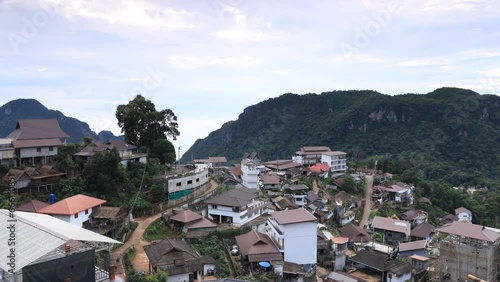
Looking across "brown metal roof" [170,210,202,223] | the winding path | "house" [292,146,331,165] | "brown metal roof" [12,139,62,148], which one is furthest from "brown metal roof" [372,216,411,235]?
"brown metal roof" [12,139,62,148]

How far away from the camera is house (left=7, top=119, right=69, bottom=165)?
83.1 ft

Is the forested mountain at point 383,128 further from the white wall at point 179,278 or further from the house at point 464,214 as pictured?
the white wall at point 179,278

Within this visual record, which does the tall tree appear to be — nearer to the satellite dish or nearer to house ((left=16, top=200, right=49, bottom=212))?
house ((left=16, top=200, right=49, bottom=212))

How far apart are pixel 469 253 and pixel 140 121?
98.7ft

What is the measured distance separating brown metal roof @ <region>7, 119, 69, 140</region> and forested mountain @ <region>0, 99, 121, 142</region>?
40682 millimetres

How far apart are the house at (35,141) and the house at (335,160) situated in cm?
3855

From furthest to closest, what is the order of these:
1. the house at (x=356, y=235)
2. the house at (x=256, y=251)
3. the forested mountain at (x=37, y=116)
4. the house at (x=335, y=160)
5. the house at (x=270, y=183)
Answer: the forested mountain at (x=37, y=116) → the house at (x=335, y=160) → the house at (x=270, y=183) → the house at (x=356, y=235) → the house at (x=256, y=251)

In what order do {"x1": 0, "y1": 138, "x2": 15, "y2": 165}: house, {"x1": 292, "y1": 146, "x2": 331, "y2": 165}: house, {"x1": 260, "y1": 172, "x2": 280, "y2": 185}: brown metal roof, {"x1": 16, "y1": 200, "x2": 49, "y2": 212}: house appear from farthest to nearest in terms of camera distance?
1. {"x1": 292, "y1": 146, "x2": 331, "y2": 165}: house
2. {"x1": 260, "y1": 172, "x2": 280, "y2": 185}: brown metal roof
3. {"x1": 0, "y1": 138, "x2": 15, "y2": 165}: house
4. {"x1": 16, "y1": 200, "x2": 49, "y2": 212}: house

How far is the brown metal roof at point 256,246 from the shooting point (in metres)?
21.6

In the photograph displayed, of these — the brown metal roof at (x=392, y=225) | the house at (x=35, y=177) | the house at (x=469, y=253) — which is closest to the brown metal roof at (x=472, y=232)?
the house at (x=469, y=253)

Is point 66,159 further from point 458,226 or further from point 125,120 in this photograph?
point 458,226

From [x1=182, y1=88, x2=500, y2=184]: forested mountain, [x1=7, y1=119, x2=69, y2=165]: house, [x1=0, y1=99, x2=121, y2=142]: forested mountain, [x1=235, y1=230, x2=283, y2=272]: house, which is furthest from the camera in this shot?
[x1=182, y1=88, x2=500, y2=184]: forested mountain

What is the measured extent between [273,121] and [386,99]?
35.5m

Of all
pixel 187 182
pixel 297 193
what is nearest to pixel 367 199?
pixel 297 193
